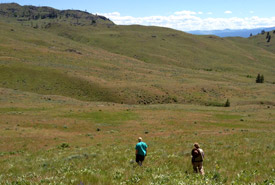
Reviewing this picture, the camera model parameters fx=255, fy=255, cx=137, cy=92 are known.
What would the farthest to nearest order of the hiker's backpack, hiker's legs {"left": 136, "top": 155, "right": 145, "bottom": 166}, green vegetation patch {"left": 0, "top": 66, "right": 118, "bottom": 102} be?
green vegetation patch {"left": 0, "top": 66, "right": 118, "bottom": 102}, hiker's legs {"left": 136, "top": 155, "right": 145, "bottom": 166}, the hiker's backpack

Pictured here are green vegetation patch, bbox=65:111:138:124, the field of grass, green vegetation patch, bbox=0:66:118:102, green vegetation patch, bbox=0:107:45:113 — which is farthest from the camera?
green vegetation patch, bbox=0:66:118:102

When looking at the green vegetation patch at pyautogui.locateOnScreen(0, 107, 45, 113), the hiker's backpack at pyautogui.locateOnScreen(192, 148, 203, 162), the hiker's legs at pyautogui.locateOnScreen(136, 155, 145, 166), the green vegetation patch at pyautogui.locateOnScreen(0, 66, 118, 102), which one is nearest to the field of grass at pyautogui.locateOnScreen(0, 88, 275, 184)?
the green vegetation patch at pyautogui.locateOnScreen(0, 107, 45, 113)

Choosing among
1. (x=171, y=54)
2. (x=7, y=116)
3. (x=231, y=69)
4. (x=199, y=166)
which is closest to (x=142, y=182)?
(x=199, y=166)

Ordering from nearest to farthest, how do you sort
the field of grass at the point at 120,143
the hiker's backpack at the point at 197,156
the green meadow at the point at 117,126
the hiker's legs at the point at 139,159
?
the field of grass at the point at 120,143
the green meadow at the point at 117,126
the hiker's backpack at the point at 197,156
the hiker's legs at the point at 139,159

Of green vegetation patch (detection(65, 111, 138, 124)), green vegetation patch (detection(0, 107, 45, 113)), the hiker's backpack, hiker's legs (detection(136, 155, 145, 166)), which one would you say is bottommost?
green vegetation patch (detection(65, 111, 138, 124))

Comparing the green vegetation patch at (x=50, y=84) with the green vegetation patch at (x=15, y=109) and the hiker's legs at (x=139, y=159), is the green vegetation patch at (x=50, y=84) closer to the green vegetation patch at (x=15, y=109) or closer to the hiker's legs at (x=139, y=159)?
the green vegetation patch at (x=15, y=109)

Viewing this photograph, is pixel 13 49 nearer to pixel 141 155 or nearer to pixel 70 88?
pixel 70 88

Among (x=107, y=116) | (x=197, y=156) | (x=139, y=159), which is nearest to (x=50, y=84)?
(x=107, y=116)

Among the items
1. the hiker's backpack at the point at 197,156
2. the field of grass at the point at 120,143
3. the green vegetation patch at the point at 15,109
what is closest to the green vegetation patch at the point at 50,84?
the field of grass at the point at 120,143

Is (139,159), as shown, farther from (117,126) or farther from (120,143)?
(117,126)

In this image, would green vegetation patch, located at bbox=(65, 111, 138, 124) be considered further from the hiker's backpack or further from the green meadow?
the hiker's backpack

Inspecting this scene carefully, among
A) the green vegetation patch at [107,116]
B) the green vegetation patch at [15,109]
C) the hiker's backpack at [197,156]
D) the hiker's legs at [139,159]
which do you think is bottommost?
the green vegetation patch at [107,116]

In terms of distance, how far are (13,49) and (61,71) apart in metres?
41.2

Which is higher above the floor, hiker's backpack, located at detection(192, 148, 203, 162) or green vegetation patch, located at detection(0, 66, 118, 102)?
hiker's backpack, located at detection(192, 148, 203, 162)
